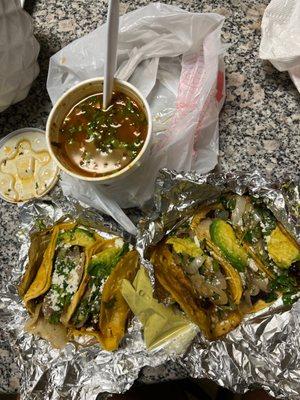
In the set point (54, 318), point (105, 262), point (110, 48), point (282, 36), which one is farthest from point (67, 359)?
point (282, 36)

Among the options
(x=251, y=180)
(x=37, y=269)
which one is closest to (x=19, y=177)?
(x=37, y=269)

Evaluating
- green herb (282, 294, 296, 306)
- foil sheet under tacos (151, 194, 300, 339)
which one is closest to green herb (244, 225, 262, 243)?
foil sheet under tacos (151, 194, 300, 339)

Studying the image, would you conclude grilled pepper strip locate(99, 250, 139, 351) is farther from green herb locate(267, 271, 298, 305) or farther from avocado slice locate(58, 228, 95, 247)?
green herb locate(267, 271, 298, 305)

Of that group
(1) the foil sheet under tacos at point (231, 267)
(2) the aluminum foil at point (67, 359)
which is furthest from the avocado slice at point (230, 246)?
(2) the aluminum foil at point (67, 359)

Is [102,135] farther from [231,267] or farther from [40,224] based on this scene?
[231,267]

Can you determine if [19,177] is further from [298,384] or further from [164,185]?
[298,384]

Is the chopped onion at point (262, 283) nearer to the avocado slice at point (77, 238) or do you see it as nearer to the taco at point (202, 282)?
the taco at point (202, 282)
